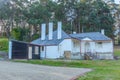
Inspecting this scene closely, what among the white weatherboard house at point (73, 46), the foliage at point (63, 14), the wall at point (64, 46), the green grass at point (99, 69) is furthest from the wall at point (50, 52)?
the foliage at point (63, 14)

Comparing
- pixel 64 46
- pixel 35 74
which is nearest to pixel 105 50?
pixel 64 46

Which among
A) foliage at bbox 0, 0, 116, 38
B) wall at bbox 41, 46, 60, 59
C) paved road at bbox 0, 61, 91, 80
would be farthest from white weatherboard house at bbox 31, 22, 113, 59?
paved road at bbox 0, 61, 91, 80

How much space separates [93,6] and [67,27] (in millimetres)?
9723

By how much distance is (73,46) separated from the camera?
5262 cm

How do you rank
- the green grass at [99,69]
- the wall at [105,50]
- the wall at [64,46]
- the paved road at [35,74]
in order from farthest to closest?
the wall at [105,50], the wall at [64,46], the green grass at [99,69], the paved road at [35,74]

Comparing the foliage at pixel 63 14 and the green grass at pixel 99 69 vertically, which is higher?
the foliage at pixel 63 14

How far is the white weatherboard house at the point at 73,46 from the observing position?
51281 millimetres

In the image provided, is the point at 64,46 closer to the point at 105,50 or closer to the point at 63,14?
the point at 105,50

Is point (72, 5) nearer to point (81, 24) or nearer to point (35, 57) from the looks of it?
point (81, 24)

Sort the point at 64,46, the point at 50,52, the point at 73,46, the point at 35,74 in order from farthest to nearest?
1. the point at 73,46
2. the point at 50,52
3. the point at 64,46
4. the point at 35,74

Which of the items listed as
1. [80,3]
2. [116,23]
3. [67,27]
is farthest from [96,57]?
[116,23]

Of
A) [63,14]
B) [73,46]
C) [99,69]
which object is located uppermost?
[63,14]

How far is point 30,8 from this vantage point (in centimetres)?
7731

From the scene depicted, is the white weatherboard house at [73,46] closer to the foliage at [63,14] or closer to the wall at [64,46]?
the wall at [64,46]
